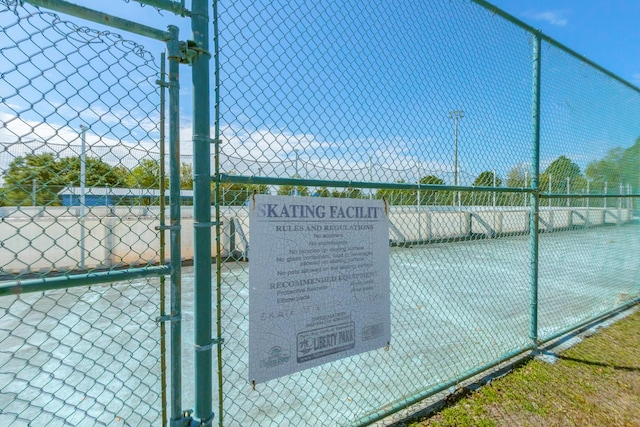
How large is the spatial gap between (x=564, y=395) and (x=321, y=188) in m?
2.64

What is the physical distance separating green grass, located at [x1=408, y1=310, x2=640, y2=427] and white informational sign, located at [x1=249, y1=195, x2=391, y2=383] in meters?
0.99

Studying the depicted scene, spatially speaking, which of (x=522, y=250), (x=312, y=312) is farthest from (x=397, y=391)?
(x=522, y=250)

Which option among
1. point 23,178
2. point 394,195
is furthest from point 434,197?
point 23,178

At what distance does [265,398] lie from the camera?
277 centimetres

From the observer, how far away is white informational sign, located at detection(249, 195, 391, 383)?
179 cm

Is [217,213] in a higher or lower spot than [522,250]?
higher

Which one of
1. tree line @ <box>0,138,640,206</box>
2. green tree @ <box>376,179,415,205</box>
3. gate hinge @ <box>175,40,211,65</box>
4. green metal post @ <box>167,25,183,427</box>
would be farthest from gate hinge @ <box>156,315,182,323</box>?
green tree @ <box>376,179,415,205</box>

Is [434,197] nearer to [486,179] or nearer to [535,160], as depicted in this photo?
[486,179]

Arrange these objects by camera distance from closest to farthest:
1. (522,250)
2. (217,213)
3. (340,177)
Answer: (217,213) → (340,177) → (522,250)

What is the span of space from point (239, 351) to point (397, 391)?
1661 mm

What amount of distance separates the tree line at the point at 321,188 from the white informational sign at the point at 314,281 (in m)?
0.21

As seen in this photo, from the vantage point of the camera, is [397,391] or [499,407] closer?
[499,407]

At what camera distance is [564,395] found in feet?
9.47

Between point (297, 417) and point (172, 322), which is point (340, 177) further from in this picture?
point (297, 417)
